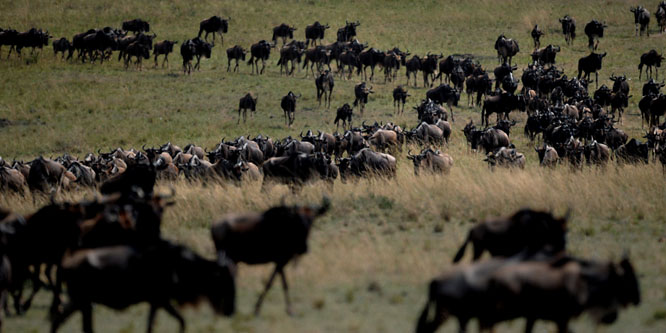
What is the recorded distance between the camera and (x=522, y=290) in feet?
21.6

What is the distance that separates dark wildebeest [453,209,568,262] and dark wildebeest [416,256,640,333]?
149cm

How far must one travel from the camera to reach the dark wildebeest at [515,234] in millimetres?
8430

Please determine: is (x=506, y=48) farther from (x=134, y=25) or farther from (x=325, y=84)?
(x=134, y=25)

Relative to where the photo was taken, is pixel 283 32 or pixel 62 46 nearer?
pixel 62 46

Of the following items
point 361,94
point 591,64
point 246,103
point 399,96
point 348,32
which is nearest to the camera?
point 246,103

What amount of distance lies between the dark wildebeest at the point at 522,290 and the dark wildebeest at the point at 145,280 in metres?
2.56

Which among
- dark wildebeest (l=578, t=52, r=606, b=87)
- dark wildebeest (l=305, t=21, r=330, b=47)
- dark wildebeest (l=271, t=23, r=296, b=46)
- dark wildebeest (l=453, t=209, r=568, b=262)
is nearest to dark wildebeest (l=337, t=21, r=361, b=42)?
dark wildebeest (l=305, t=21, r=330, b=47)

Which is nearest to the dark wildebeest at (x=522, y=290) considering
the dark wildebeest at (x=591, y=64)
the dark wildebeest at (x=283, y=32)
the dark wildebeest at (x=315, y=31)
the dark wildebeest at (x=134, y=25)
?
the dark wildebeest at (x=591, y=64)

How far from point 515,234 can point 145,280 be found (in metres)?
4.55

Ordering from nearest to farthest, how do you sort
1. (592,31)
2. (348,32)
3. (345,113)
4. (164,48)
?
1. (345,113)
2. (164,48)
3. (592,31)
4. (348,32)

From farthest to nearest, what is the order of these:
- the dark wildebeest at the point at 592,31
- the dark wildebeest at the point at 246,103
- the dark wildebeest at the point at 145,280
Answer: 1. the dark wildebeest at the point at 592,31
2. the dark wildebeest at the point at 246,103
3. the dark wildebeest at the point at 145,280

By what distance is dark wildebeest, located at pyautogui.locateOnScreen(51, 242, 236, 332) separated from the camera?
7504mm

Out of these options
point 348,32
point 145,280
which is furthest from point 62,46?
point 145,280

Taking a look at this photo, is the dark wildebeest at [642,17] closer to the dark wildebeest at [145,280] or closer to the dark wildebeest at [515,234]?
the dark wildebeest at [515,234]
